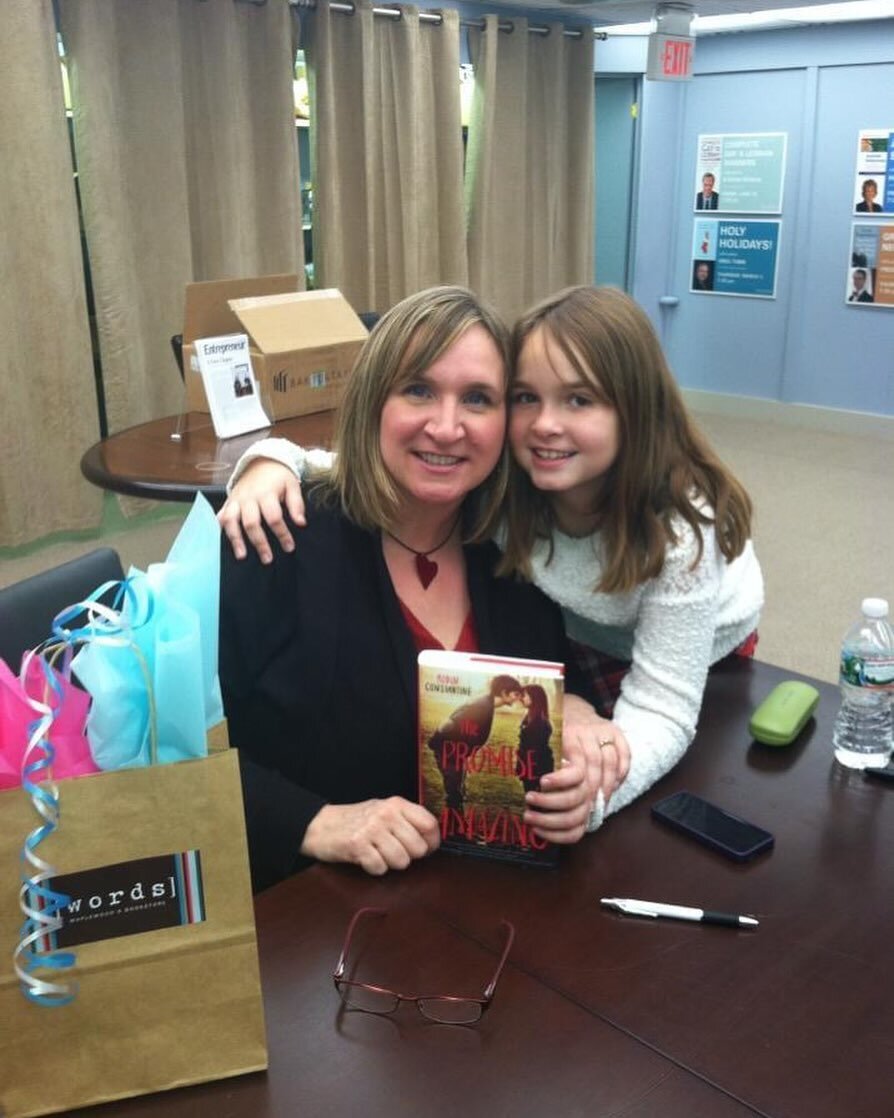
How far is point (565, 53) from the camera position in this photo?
5.79 meters

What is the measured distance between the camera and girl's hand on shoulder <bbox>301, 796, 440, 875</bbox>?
1135 millimetres

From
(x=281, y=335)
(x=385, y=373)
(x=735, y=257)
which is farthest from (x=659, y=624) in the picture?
(x=735, y=257)

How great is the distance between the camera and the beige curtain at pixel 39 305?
377cm

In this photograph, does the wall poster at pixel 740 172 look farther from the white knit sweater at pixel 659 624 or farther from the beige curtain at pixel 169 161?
the white knit sweater at pixel 659 624

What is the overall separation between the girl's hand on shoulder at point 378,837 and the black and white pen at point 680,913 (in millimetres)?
215

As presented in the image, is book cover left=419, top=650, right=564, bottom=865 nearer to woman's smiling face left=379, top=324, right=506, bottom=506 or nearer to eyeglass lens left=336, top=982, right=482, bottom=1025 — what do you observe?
eyeglass lens left=336, top=982, right=482, bottom=1025

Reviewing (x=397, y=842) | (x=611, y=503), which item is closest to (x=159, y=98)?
(x=611, y=503)

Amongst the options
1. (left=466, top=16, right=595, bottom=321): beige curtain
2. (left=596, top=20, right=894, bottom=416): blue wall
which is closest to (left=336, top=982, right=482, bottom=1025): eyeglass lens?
(left=466, top=16, right=595, bottom=321): beige curtain

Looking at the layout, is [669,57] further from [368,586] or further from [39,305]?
[368,586]

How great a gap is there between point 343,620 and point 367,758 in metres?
0.19

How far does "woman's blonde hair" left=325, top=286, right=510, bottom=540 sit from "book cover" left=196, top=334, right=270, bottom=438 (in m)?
1.50

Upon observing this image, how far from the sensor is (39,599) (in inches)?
57.7

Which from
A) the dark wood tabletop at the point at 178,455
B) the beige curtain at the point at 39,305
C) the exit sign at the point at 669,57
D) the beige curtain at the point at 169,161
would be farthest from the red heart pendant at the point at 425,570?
the exit sign at the point at 669,57

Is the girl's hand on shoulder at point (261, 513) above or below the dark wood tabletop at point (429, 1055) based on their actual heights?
above
